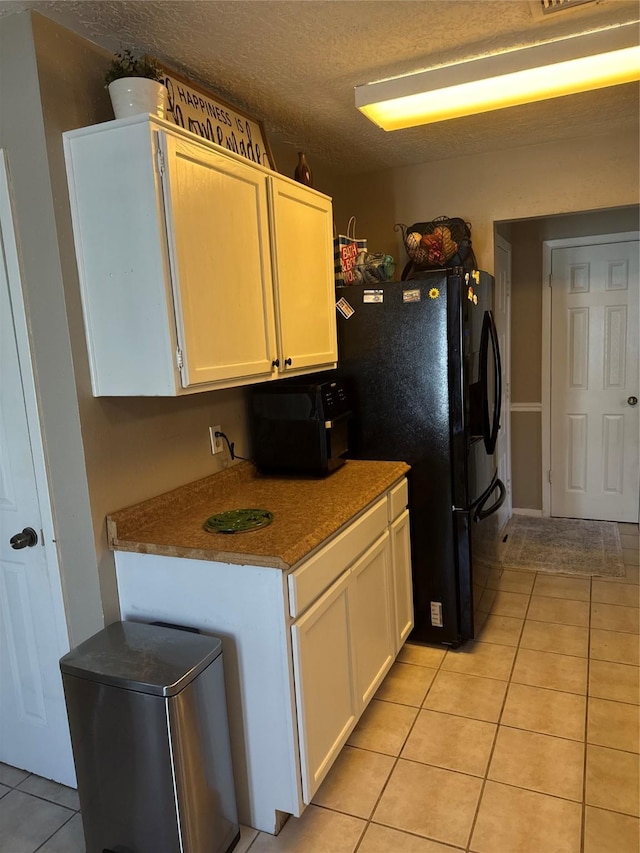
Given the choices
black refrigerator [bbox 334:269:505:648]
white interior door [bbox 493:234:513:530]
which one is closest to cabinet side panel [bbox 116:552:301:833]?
black refrigerator [bbox 334:269:505:648]

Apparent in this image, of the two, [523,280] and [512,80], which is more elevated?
[512,80]

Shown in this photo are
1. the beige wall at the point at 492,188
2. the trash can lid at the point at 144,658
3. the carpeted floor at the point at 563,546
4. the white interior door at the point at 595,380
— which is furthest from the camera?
the white interior door at the point at 595,380

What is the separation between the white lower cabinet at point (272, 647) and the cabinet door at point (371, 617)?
84 mm

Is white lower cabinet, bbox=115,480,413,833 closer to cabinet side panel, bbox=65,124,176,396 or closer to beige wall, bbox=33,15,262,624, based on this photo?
beige wall, bbox=33,15,262,624

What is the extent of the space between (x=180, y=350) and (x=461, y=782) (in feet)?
5.50

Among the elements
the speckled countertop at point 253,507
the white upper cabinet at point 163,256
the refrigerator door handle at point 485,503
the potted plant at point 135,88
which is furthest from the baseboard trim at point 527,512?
the potted plant at point 135,88

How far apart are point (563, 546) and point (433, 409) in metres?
1.97

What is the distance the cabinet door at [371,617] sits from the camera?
6.83 feet

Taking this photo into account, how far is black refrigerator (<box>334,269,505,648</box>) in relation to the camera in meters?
2.51

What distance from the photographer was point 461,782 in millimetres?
1945

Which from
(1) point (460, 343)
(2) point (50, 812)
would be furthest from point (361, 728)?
(1) point (460, 343)

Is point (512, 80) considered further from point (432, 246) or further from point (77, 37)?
point (77, 37)

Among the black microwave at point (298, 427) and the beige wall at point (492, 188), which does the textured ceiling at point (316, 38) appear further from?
the black microwave at point (298, 427)

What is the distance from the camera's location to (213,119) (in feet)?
6.86
